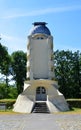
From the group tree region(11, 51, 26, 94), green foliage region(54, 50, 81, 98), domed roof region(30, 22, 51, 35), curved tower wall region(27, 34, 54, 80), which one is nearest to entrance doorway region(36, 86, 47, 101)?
curved tower wall region(27, 34, 54, 80)

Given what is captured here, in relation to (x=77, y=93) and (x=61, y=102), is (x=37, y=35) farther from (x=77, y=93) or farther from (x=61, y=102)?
(x=77, y=93)

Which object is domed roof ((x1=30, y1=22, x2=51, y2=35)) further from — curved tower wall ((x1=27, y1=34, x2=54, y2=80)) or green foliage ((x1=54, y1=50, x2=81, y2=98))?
green foliage ((x1=54, y1=50, x2=81, y2=98))

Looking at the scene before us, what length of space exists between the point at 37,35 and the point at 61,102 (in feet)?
36.8

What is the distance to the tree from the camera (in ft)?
228

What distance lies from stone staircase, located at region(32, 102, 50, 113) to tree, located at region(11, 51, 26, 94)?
1251 inches

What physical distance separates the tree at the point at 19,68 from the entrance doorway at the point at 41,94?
89.0 feet

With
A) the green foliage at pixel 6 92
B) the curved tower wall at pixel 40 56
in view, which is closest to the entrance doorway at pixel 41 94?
the curved tower wall at pixel 40 56

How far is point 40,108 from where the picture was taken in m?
36.1

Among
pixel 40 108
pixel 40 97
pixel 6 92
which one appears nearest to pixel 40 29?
pixel 40 97

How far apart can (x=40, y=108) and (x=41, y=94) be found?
594cm

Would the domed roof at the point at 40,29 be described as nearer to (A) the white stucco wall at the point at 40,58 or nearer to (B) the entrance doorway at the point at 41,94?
(A) the white stucco wall at the point at 40,58

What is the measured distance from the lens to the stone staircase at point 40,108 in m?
35.0

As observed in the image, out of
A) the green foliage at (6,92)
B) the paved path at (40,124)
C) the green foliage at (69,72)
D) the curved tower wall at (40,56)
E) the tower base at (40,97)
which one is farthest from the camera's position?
the green foliage at (6,92)

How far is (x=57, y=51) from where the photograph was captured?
70.2 m
